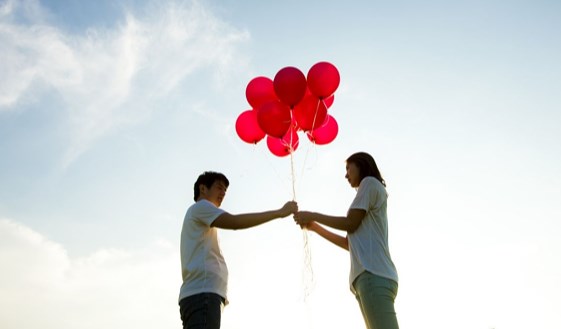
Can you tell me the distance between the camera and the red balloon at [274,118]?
373 cm

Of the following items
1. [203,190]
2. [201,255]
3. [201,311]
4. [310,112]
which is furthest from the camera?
[310,112]

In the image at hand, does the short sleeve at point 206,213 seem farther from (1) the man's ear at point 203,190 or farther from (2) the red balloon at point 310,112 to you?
(2) the red balloon at point 310,112

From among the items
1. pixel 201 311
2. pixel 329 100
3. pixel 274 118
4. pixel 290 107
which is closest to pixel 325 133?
pixel 329 100

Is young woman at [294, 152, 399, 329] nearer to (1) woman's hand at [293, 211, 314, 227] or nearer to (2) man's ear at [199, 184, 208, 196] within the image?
(1) woman's hand at [293, 211, 314, 227]

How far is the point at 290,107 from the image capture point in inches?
149

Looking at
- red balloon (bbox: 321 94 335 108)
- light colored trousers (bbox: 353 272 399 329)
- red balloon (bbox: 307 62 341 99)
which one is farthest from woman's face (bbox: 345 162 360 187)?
red balloon (bbox: 321 94 335 108)

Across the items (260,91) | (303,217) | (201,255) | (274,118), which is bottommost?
(201,255)

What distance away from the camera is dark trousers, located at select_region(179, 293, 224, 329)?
2.55 m

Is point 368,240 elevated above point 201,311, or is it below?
above

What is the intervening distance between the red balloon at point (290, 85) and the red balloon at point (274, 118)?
7 centimetres

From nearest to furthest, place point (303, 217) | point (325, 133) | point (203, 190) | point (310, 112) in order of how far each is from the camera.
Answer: point (203, 190)
point (303, 217)
point (310, 112)
point (325, 133)

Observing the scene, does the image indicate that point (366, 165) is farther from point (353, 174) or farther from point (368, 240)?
point (368, 240)

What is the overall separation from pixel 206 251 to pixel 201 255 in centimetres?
4

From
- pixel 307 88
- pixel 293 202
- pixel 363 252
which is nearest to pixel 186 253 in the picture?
pixel 293 202
